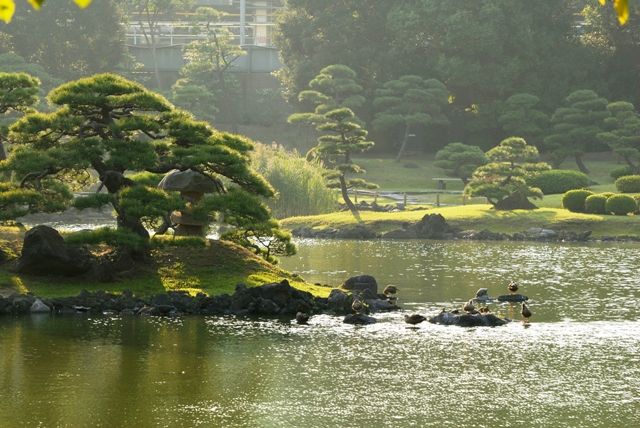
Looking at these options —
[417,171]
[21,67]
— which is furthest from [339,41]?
[21,67]

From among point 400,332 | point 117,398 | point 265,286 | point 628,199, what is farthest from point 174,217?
point 628,199

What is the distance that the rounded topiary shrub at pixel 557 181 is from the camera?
44.5 m

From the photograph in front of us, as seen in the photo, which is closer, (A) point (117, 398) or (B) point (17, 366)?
(A) point (117, 398)

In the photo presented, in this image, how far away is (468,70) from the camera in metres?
55.6

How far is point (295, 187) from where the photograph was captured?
4225 cm

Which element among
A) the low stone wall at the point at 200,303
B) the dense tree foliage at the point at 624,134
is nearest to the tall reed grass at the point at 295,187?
the dense tree foliage at the point at 624,134

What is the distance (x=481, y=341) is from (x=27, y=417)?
8158mm

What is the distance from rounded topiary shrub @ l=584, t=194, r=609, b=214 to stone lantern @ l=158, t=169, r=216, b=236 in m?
22.1

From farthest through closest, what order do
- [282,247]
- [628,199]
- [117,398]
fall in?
1. [628,199]
2. [282,247]
3. [117,398]

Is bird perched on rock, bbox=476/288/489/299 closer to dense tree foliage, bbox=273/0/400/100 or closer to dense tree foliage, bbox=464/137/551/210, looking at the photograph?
dense tree foliage, bbox=464/137/551/210

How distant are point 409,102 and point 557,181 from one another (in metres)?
13.8

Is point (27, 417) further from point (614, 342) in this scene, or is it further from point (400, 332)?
point (614, 342)

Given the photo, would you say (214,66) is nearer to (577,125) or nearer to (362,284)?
(577,125)

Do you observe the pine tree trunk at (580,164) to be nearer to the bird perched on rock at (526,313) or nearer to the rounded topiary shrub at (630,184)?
the rounded topiary shrub at (630,184)
